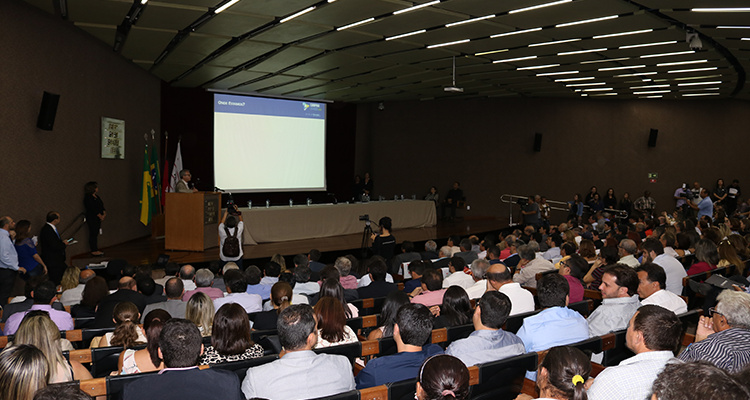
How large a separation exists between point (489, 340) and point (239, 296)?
2302 mm

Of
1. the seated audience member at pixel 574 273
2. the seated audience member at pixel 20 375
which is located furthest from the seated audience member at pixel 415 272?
the seated audience member at pixel 20 375

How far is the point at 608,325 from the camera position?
3.55 meters

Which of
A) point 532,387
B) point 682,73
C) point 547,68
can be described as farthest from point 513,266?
point 682,73

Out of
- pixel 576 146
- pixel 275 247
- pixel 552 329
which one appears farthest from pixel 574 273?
pixel 576 146

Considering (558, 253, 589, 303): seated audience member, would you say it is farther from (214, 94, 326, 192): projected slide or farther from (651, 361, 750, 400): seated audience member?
(214, 94, 326, 192): projected slide

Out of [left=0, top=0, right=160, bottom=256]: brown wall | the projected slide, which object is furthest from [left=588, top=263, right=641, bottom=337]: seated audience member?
the projected slide

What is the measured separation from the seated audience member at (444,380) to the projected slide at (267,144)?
12937 mm

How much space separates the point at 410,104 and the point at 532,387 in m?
15.3

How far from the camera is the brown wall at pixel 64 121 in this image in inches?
273

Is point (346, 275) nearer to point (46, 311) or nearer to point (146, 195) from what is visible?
point (46, 311)

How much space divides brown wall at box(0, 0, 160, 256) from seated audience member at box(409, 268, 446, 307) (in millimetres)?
5819

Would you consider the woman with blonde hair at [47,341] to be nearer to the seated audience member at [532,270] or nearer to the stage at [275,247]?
the seated audience member at [532,270]

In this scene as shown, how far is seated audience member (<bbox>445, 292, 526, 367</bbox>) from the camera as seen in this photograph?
2.76m

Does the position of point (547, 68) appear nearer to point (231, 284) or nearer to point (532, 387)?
point (231, 284)
